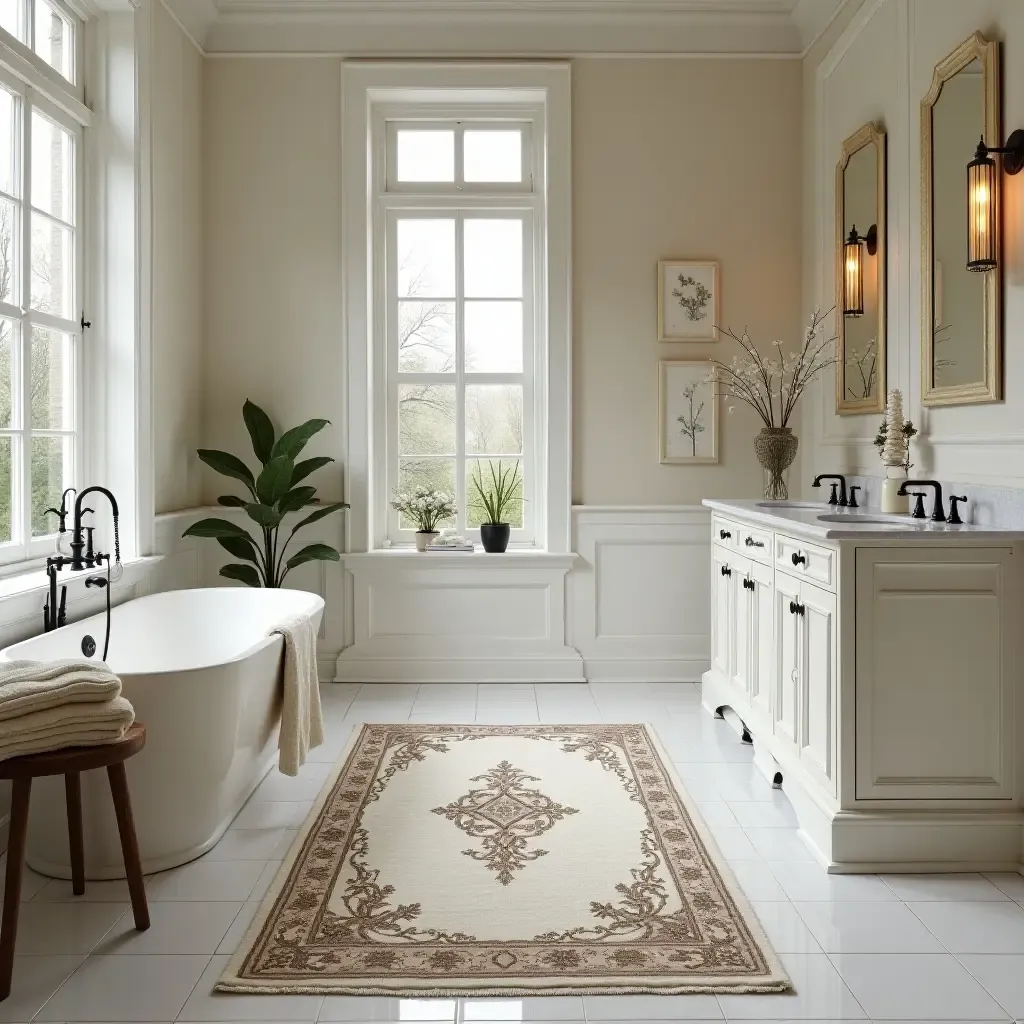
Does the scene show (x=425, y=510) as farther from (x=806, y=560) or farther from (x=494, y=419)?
(x=806, y=560)

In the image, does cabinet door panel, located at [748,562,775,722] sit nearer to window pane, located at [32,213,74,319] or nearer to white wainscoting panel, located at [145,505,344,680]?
white wainscoting panel, located at [145,505,344,680]

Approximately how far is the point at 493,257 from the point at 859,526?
2.81 metres

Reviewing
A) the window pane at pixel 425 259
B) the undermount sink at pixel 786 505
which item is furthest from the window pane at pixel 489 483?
the undermount sink at pixel 786 505

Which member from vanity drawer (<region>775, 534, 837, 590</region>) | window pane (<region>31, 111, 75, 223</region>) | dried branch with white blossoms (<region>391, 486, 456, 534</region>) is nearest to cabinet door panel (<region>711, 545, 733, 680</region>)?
vanity drawer (<region>775, 534, 837, 590</region>)

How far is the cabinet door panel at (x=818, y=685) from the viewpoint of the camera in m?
2.70

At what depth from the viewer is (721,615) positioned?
4117 mm

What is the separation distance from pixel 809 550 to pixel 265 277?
10.4ft

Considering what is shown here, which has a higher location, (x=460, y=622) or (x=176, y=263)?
(x=176, y=263)

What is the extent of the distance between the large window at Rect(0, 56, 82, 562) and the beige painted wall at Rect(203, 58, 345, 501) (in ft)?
3.37

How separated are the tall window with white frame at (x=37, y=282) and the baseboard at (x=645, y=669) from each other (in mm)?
2640

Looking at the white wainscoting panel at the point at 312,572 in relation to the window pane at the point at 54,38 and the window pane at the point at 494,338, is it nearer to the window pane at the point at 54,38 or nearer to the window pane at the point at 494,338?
the window pane at the point at 494,338

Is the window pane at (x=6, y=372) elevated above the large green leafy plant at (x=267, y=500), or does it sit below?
above

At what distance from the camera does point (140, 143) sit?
12.8 ft

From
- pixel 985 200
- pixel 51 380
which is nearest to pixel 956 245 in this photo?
pixel 985 200
